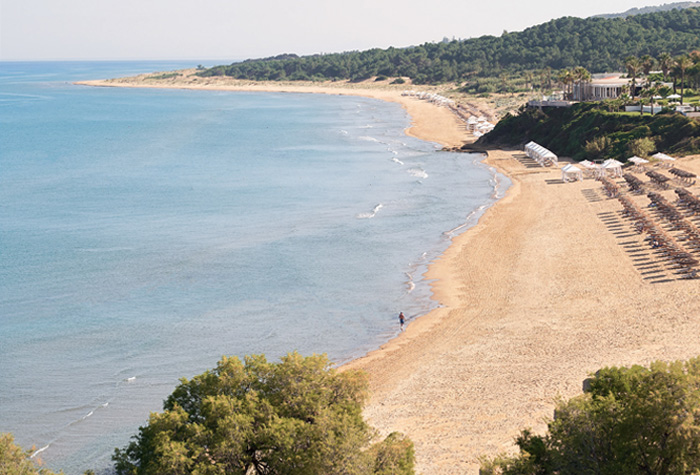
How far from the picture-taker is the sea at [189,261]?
24.9 meters

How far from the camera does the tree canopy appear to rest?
45.8 ft

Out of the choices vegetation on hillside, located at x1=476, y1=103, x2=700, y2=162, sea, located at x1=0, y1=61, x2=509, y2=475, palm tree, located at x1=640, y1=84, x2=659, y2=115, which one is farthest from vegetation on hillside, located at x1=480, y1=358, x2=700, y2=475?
palm tree, located at x1=640, y1=84, x2=659, y2=115

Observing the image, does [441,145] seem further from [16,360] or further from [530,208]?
[16,360]

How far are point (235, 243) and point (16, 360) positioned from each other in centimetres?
1629

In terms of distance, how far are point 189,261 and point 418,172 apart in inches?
1163

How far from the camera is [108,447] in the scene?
20750 mm

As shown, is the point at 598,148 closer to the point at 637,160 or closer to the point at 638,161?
the point at 637,160

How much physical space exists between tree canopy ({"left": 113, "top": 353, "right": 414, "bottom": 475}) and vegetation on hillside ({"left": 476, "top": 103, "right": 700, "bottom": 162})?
1892 inches

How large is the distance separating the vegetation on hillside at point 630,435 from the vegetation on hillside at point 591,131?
46779 millimetres

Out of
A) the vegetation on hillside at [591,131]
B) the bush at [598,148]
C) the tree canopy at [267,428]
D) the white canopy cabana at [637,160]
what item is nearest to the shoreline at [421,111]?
the vegetation on hillside at [591,131]

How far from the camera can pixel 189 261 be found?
125ft

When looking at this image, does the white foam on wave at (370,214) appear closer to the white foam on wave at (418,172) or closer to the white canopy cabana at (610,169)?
the white foam on wave at (418,172)

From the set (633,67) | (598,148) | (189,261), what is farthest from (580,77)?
(189,261)

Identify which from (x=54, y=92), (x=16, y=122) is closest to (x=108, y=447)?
(x=16, y=122)
